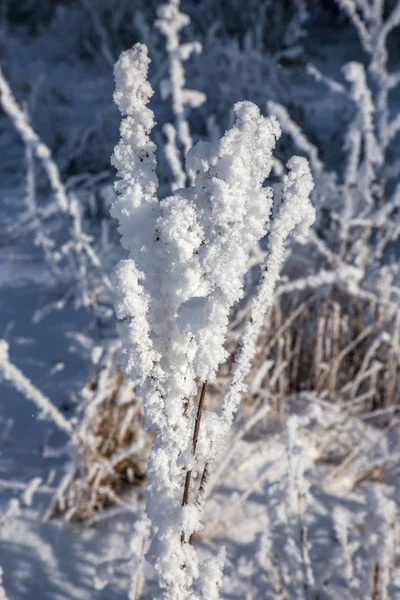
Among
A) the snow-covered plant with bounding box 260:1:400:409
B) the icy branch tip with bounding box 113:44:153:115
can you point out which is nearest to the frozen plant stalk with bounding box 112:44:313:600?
the icy branch tip with bounding box 113:44:153:115

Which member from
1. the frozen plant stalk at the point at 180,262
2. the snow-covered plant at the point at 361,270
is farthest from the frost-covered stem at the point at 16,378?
the snow-covered plant at the point at 361,270

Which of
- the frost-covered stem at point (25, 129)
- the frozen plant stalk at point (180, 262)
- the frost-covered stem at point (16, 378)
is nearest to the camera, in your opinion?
the frozen plant stalk at point (180, 262)

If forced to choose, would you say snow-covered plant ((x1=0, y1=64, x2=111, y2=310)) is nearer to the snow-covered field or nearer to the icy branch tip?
the snow-covered field

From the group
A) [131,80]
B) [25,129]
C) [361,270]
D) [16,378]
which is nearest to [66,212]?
[25,129]

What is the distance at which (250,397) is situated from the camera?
4.48 feet

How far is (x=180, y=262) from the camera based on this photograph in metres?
0.40

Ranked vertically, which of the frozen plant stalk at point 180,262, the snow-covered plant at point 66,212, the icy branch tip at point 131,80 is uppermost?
the snow-covered plant at point 66,212

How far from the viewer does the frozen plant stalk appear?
38 cm

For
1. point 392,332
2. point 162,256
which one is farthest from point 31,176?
point 162,256

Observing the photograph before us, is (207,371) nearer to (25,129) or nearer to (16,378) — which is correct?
(16,378)

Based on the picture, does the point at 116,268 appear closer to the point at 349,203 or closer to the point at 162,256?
the point at 162,256

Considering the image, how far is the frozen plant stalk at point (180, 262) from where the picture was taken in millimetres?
382

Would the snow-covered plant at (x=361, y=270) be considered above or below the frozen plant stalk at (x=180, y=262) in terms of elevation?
above

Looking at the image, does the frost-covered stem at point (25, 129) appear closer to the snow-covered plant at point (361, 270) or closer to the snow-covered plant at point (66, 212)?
the snow-covered plant at point (66, 212)
